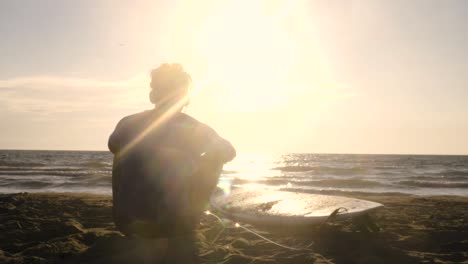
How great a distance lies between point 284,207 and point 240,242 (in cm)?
119

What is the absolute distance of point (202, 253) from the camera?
4.32 m

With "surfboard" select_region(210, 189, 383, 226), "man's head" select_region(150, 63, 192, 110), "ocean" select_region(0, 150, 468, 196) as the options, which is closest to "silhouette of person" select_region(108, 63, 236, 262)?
"man's head" select_region(150, 63, 192, 110)

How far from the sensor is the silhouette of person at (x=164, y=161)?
309 centimetres

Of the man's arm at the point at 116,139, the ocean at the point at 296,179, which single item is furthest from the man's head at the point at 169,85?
the ocean at the point at 296,179

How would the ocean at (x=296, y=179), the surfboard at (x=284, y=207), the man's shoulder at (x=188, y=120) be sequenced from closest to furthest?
the man's shoulder at (x=188, y=120) → the surfboard at (x=284, y=207) → the ocean at (x=296, y=179)

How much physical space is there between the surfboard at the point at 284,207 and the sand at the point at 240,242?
21cm

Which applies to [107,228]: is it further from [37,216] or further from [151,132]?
[151,132]

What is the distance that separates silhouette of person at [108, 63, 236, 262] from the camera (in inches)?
122

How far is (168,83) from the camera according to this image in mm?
3281

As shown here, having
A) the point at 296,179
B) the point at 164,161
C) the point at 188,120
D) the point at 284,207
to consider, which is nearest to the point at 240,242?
the point at 284,207

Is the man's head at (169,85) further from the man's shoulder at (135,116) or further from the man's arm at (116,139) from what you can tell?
the man's arm at (116,139)

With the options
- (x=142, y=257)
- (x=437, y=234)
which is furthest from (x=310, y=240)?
(x=142, y=257)

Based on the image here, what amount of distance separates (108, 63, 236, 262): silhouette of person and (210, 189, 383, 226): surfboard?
2.33 m

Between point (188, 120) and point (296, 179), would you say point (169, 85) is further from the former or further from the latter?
point (296, 179)
